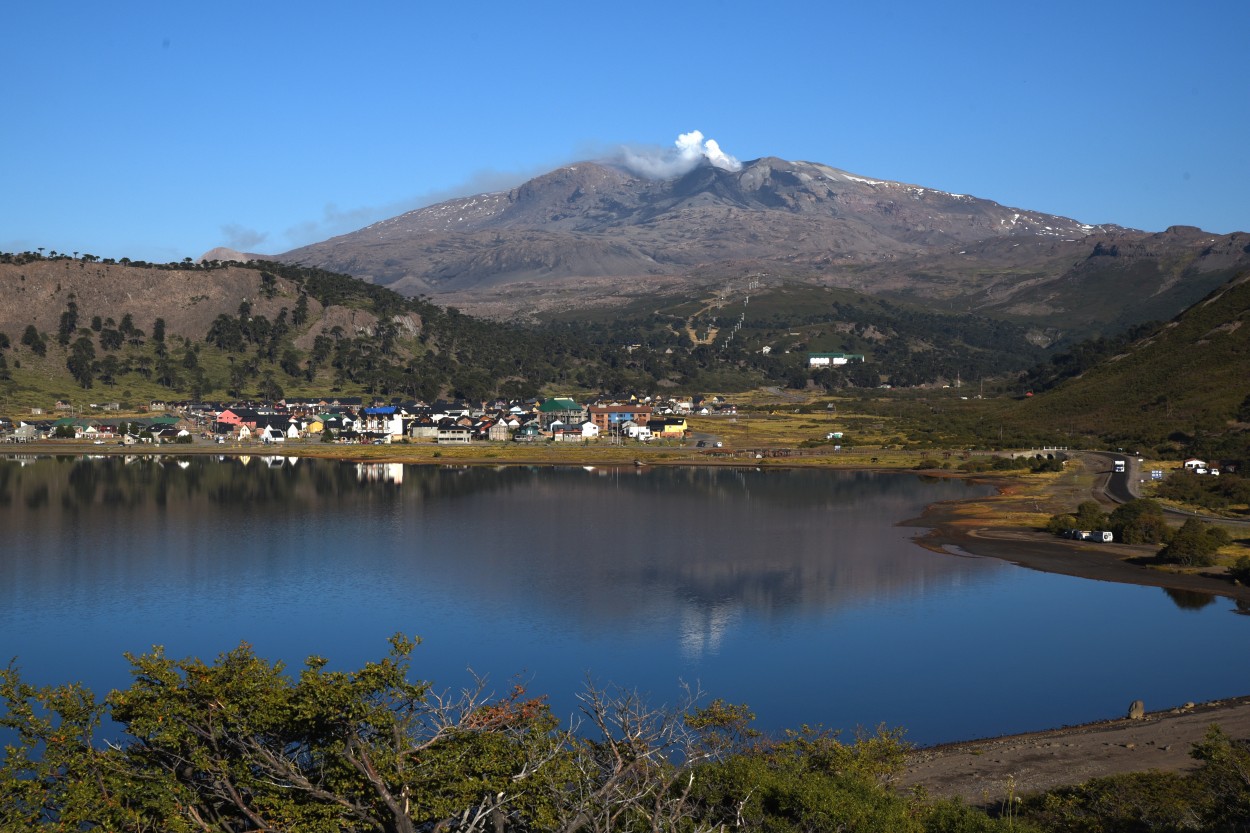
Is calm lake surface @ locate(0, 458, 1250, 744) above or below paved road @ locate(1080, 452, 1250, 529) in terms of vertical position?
below

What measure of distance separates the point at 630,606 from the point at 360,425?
277 feet

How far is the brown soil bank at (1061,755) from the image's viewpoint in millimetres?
22625

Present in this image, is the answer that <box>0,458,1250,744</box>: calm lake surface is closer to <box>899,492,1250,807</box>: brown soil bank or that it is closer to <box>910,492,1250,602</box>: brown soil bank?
<box>910,492,1250,602</box>: brown soil bank

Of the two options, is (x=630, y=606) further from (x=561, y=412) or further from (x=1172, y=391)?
(x=561, y=412)

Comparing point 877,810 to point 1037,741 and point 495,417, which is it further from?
point 495,417

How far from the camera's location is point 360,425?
121m

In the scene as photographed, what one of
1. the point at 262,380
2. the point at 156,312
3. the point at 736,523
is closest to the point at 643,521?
the point at 736,523

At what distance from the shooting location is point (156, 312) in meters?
158

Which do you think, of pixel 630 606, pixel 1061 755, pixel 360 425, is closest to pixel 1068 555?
pixel 630 606

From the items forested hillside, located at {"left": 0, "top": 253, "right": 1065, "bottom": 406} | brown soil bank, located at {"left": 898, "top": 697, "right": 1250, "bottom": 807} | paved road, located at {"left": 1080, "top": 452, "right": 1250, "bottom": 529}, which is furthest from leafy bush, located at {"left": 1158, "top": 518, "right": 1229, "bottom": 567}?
forested hillside, located at {"left": 0, "top": 253, "right": 1065, "bottom": 406}

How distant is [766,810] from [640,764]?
2120 mm

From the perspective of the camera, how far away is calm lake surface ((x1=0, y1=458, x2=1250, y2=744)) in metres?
31.3

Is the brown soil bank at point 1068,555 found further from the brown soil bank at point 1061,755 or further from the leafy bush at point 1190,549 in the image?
the brown soil bank at point 1061,755

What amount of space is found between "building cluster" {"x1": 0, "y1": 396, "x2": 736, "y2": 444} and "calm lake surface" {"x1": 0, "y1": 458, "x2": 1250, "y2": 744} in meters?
45.3
